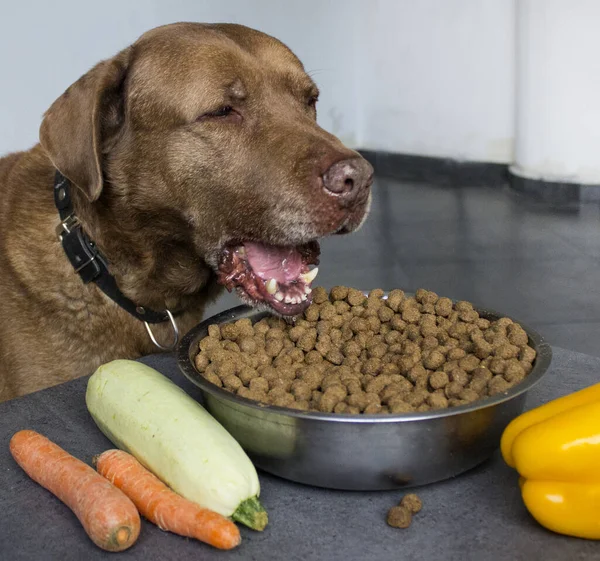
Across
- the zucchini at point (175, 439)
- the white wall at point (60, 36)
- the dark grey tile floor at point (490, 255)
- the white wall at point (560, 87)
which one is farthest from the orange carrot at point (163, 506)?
the white wall at point (560, 87)

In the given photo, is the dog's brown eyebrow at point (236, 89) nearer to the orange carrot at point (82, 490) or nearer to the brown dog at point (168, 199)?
the brown dog at point (168, 199)

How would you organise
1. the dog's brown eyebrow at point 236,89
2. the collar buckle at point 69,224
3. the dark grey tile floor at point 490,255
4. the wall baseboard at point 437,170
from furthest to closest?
the wall baseboard at point 437,170, the dark grey tile floor at point 490,255, the collar buckle at point 69,224, the dog's brown eyebrow at point 236,89

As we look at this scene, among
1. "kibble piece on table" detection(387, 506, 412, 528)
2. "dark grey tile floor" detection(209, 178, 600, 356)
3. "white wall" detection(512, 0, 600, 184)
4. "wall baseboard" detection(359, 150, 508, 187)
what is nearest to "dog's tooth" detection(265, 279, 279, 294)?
"kibble piece on table" detection(387, 506, 412, 528)

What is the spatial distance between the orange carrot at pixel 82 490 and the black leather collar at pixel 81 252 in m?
0.66

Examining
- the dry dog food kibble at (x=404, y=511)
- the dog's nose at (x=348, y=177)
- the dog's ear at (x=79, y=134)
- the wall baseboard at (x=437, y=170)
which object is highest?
the dog's ear at (x=79, y=134)

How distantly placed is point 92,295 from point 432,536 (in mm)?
1230

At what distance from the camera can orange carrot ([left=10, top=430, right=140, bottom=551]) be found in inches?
45.1

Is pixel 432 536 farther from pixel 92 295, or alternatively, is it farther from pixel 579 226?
pixel 579 226

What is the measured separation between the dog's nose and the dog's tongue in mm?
205

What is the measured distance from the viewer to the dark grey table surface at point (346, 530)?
1.10 metres

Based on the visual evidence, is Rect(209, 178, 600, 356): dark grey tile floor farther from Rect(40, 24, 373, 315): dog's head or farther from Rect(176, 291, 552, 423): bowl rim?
Rect(176, 291, 552, 423): bowl rim

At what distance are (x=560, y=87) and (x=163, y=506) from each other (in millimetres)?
5144

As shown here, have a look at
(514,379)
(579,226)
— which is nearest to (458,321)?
(514,379)

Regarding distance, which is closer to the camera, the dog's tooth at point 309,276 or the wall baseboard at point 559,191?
the dog's tooth at point 309,276
